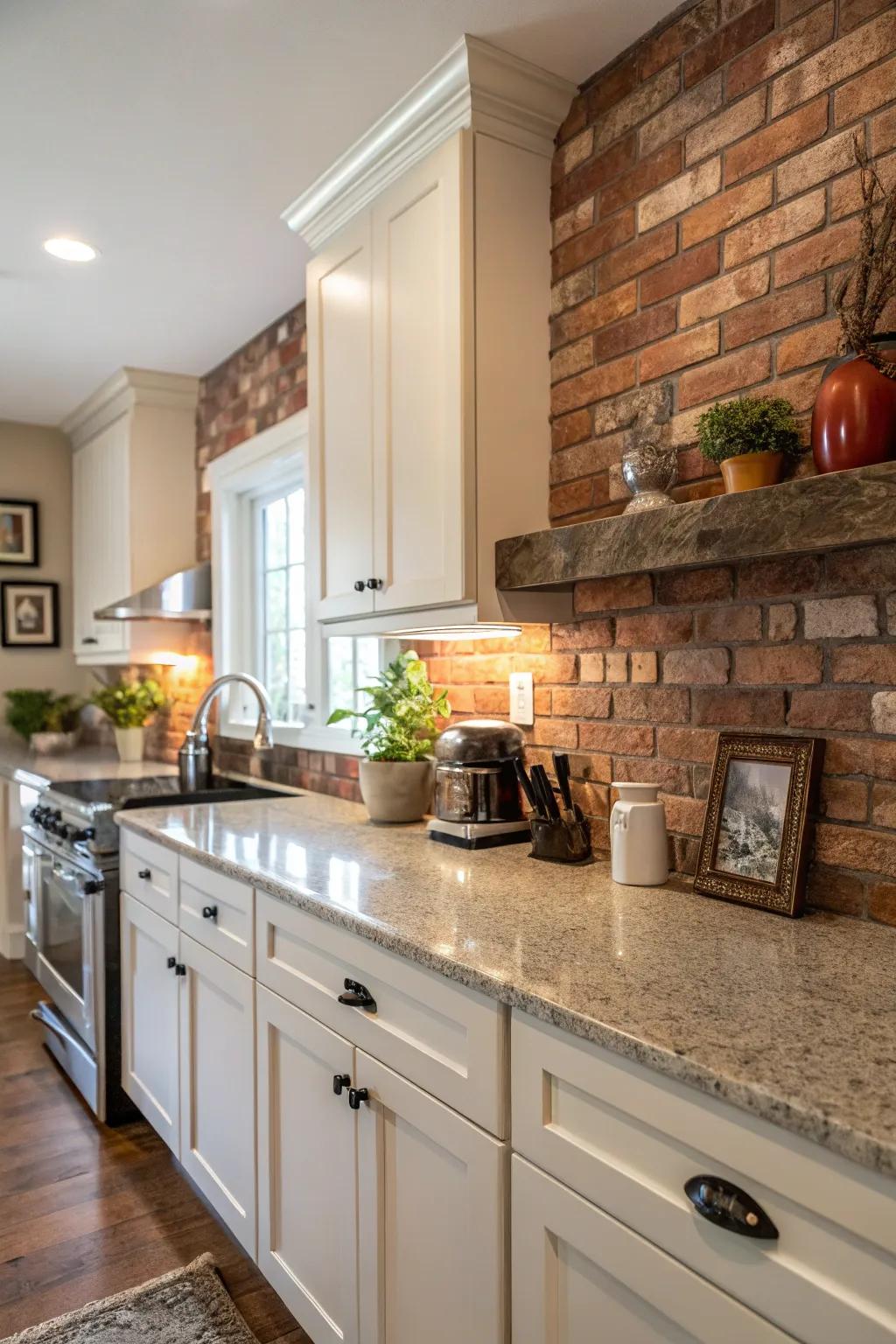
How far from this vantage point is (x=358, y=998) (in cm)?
149

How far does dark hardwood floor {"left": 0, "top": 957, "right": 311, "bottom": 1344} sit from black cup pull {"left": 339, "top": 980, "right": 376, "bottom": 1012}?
31.8 inches

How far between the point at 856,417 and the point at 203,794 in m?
2.22

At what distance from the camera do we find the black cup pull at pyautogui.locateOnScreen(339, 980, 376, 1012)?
1474mm

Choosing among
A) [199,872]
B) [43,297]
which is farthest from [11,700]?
[199,872]

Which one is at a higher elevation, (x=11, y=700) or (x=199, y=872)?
(x=11, y=700)

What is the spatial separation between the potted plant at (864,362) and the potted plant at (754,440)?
0.23 ft

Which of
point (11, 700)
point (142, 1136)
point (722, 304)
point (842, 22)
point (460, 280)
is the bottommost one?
point (142, 1136)

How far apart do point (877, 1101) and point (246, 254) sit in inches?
107

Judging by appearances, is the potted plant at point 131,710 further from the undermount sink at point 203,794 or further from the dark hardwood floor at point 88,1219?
the dark hardwood floor at point 88,1219

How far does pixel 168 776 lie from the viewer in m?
3.54

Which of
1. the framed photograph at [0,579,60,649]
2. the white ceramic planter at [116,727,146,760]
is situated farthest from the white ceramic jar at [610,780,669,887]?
the framed photograph at [0,579,60,649]

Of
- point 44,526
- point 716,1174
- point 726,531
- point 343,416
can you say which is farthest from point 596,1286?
point 44,526

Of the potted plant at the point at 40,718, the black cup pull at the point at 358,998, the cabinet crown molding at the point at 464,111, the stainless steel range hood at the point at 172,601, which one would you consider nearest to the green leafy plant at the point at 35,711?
the potted plant at the point at 40,718

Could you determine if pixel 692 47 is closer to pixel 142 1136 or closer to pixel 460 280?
pixel 460 280
